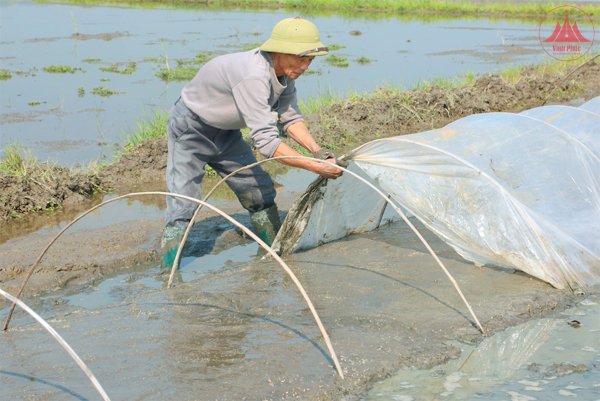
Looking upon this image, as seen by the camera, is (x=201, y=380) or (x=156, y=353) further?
(x=156, y=353)

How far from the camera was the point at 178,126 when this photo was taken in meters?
3.13

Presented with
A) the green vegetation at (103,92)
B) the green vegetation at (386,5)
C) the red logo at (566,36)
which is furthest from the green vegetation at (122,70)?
the green vegetation at (386,5)

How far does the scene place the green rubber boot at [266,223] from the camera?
11.9ft

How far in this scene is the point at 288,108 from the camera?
323 cm

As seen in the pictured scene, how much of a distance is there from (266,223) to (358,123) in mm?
3219

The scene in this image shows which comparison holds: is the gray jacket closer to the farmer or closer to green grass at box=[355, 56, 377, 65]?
the farmer

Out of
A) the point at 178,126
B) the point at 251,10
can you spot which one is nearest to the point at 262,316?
the point at 178,126

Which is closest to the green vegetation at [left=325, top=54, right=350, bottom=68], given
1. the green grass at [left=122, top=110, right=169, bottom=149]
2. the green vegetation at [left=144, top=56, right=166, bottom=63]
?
the green vegetation at [left=144, top=56, right=166, bottom=63]

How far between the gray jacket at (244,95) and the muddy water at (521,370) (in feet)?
4.47

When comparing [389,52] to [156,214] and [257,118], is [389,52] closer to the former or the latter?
[156,214]

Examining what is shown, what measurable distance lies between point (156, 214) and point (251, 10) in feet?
56.6

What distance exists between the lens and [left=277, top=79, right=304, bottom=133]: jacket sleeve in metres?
3.17

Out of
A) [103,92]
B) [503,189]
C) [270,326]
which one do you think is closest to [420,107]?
[503,189]

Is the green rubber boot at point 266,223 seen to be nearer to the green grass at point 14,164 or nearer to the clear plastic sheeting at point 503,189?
the clear plastic sheeting at point 503,189
